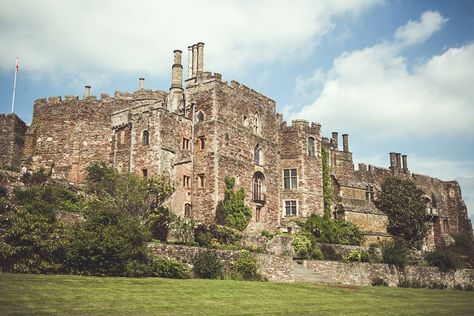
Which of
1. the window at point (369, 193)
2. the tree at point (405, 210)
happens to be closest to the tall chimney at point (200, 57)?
the window at point (369, 193)

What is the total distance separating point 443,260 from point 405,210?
1099 cm

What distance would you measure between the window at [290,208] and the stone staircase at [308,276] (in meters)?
12.5

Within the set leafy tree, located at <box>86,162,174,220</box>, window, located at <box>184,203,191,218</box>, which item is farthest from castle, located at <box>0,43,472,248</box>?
leafy tree, located at <box>86,162,174,220</box>

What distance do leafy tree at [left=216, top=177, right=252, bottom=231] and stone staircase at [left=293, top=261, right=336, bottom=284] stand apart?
265 inches

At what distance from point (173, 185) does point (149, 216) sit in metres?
7.37

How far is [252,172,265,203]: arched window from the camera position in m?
41.6

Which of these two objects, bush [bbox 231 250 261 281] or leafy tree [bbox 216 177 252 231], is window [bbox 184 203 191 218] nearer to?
leafy tree [bbox 216 177 252 231]

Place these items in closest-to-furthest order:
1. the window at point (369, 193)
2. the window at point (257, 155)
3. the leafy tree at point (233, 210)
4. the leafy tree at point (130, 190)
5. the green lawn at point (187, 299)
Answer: the green lawn at point (187, 299)
the leafy tree at point (130, 190)
the leafy tree at point (233, 210)
the window at point (257, 155)
the window at point (369, 193)

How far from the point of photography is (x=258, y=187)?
42.4 m

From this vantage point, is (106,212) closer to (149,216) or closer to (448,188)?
(149,216)

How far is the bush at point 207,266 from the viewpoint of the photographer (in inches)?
933

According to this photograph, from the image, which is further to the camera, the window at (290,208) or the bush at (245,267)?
the window at (290,208)

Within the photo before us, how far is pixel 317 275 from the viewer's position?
3075 cm

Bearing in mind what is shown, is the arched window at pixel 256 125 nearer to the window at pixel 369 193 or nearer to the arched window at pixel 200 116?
the arched window at pixel 200 116
